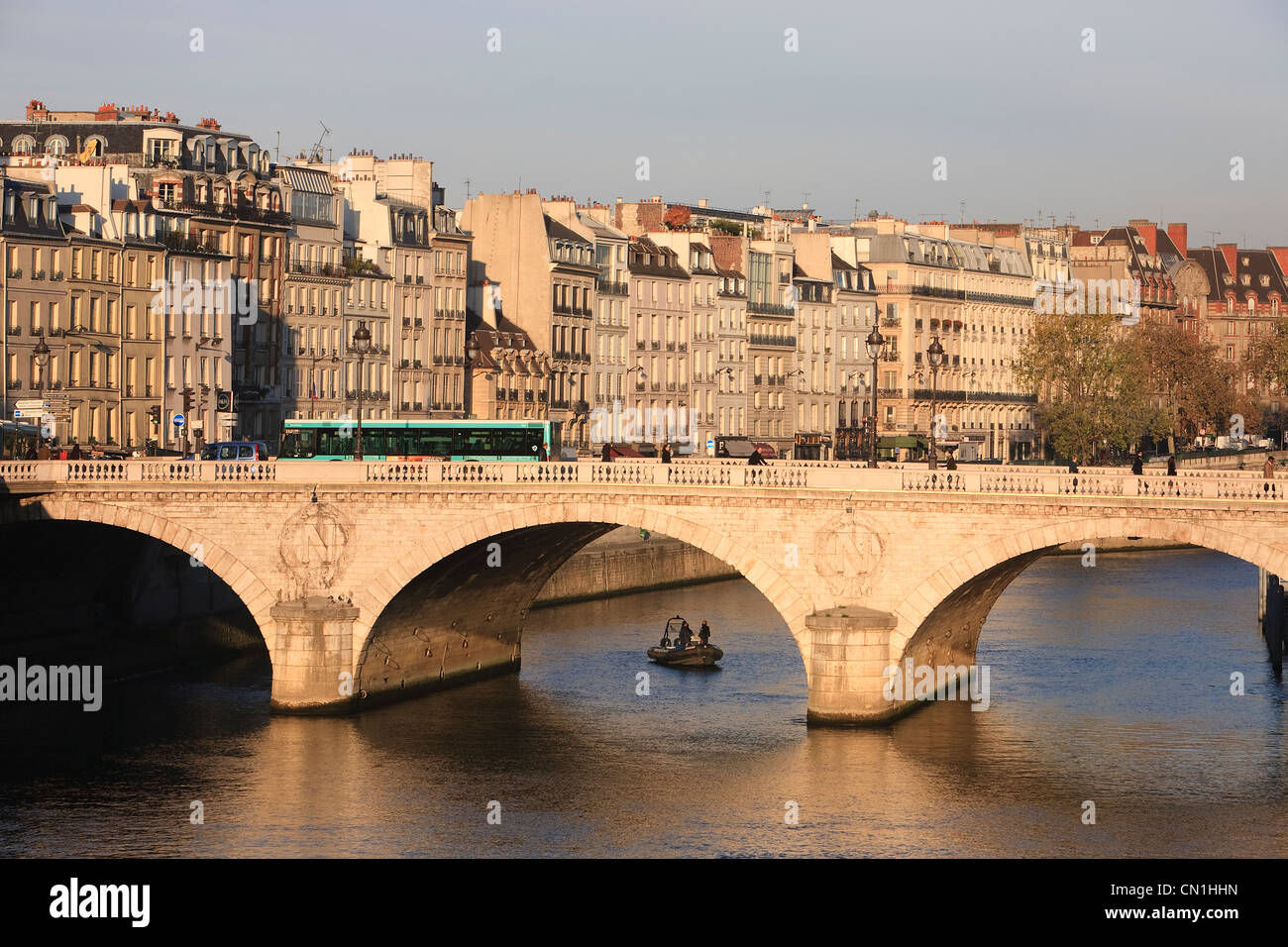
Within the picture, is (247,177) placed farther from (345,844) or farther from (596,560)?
(345,844)

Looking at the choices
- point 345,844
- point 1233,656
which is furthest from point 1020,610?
point 345,844

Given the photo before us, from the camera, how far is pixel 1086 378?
14400cm

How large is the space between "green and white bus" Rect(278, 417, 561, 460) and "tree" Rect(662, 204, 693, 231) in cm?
6454

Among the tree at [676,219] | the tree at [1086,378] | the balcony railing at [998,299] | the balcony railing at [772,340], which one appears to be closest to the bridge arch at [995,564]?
the balcony railing at [772,340]

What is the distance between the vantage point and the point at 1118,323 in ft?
585

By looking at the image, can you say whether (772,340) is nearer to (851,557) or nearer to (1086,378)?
(1086,378)

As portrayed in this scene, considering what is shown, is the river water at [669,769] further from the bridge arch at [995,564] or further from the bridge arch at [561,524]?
the bridge arch at [561,524]

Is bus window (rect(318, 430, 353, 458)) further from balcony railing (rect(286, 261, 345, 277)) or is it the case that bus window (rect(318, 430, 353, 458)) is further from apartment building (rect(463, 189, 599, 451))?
apartment building (rect(463, 189, 599, 451))

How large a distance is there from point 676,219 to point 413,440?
6632 cm

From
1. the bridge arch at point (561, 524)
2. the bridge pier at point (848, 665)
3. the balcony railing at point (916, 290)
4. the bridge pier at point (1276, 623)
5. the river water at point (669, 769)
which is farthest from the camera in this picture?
the balcony railing at point (916, 290)

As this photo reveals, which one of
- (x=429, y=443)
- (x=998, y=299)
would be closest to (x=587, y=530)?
(x=429, y=443)

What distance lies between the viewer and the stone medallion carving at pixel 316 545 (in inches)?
2630

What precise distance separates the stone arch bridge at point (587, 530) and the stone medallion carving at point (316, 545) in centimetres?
5
